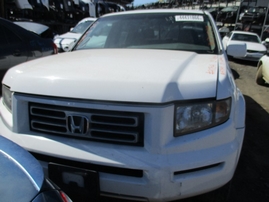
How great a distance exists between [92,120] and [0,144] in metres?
0.52

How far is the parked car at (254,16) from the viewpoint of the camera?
19889 mm

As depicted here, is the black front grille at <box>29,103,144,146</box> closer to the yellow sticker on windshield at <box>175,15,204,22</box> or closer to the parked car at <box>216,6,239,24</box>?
the yellow sticker on windshield at <box>175,15,204,22</box>

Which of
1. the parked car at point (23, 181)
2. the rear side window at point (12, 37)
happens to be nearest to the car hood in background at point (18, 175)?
the parked car at point (23, 181)

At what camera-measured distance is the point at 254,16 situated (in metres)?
20.0

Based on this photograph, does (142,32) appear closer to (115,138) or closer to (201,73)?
(201,73)

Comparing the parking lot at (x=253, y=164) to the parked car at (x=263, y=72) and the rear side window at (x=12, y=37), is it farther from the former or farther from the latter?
the rear side window at (x=12, y=37)

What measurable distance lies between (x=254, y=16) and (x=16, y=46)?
20459 millimetres

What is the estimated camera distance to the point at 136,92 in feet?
4.84

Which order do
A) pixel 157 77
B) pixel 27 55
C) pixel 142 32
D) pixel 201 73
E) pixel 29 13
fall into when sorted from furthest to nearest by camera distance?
pixel 29 13 → pixel 27 55 → pixel 142 32 → pixel 201 73 → pixel 157 77

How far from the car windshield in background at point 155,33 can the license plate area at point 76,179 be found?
1.60 meters

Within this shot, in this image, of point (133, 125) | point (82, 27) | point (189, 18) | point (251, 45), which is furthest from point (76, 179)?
point (251, 45)

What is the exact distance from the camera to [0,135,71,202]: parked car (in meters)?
0.95

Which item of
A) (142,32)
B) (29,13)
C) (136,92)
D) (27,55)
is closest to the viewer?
(136,92)

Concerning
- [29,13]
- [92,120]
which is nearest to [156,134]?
[92,120]
